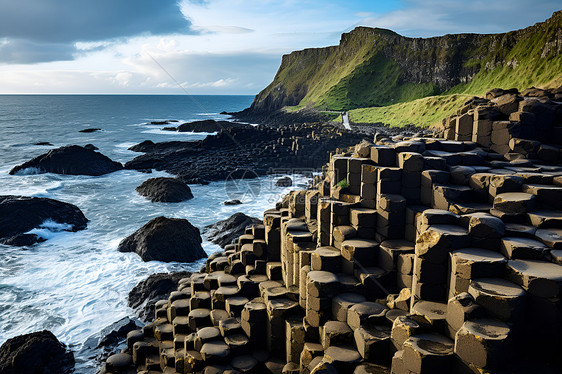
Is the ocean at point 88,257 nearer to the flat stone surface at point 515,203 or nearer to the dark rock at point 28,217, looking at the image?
the dark rock at point 28,217

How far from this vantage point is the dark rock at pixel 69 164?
132ft

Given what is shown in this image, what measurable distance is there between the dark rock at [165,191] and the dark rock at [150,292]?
13.8 metres

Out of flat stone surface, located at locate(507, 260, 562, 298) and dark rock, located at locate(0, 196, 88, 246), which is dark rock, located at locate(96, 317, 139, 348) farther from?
flat stone surface, located at locate(507, 260, 562, 298)

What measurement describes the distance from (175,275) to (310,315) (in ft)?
31.7

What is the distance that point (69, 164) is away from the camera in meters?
40.4

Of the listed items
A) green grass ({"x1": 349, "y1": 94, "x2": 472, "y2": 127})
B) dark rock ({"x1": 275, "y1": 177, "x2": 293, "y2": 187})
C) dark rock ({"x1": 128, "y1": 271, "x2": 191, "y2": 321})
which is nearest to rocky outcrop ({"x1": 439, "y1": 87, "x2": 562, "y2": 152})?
dark rock ({"x1": 128, "y1": 271, "x2": 191, "y2": 321})

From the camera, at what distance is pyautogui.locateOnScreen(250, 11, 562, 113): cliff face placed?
211 feet

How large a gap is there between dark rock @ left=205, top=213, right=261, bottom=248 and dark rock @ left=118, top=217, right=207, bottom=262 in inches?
78.7

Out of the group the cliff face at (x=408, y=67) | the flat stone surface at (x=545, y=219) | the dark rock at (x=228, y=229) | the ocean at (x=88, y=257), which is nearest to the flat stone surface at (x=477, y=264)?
the flat stone surface at (x=545, y=219)

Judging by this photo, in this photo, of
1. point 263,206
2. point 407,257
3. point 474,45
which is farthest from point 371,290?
point 474,45

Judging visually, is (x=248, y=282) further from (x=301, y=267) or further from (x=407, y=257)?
(x=407, y=257)

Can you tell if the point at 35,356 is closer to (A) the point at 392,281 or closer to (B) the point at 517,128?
→ (A) the point at 392,281

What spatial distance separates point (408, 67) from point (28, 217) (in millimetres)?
94996

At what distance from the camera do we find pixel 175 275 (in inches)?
677
